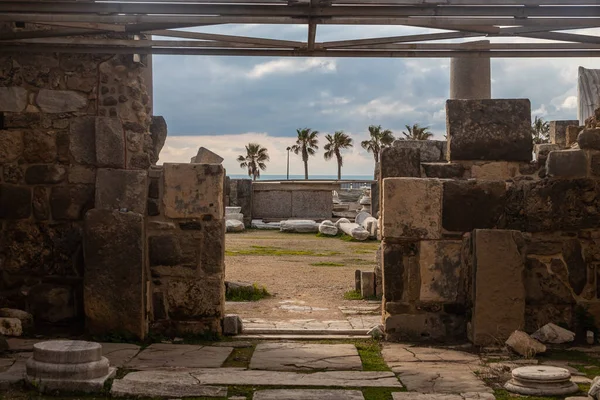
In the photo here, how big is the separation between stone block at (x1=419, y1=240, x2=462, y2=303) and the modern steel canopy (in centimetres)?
212

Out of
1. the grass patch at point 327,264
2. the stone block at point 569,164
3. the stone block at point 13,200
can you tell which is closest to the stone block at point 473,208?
the stone block at point 569,164

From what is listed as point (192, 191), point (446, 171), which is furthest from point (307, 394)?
point (446, 171)

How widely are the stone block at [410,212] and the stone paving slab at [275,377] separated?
1.82 m

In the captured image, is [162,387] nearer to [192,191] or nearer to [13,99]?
[192,191]

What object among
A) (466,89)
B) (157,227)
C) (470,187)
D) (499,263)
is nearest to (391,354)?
(499,263)

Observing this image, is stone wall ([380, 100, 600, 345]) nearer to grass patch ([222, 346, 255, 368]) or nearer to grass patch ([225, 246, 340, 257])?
grass patch ([222, 346, 255, 368])

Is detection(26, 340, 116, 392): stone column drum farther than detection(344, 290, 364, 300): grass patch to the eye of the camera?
No

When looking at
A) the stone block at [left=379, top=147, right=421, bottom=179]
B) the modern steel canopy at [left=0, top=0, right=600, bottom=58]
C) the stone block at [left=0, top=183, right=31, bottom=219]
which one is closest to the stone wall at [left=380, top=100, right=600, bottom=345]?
the stone block at [left=379, top=147, right=421, bottom=179]

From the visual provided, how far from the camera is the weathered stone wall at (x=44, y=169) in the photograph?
8.15 m

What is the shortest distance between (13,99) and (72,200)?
118cm

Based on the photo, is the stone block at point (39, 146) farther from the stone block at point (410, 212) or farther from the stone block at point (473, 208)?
the stone block at point (473, 208)

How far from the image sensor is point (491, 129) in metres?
8.39

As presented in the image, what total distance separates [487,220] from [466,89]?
7943mm

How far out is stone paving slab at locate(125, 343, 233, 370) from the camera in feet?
22.0
